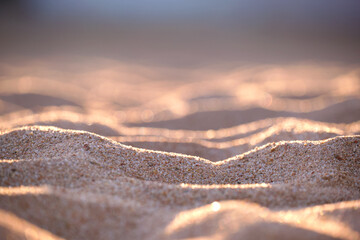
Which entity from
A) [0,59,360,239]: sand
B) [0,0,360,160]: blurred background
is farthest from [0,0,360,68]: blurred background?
[0,59,360,239]: sand

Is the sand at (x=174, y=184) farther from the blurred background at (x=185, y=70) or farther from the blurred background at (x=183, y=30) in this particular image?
the blurred background at (x=183, y=30)

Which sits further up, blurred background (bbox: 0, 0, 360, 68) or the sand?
blurred background (bbox: 0, 0, 360, 68)

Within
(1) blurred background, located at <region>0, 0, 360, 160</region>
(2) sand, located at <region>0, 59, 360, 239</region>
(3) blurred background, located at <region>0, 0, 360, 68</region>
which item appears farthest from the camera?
(3) blurred background, located at <region>0, 0, 360, 68</region>

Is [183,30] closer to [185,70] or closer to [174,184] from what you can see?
[185,70]

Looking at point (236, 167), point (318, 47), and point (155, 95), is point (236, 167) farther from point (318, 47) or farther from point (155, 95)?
point (318, 47)

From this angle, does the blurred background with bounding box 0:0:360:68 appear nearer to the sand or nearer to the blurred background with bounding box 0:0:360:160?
the blurred background with bounding box 0:0:360:160

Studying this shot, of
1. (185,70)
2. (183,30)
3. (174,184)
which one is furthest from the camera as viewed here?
(183,30)

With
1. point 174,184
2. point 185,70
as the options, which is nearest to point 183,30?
point 185,70

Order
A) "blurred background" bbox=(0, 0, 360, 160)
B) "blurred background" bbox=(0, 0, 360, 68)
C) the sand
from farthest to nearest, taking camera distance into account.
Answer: "blurred background" bbox=(0, 0, 360, 68), "blurred background" bbox=(0, 0, 360, 160), the sand
